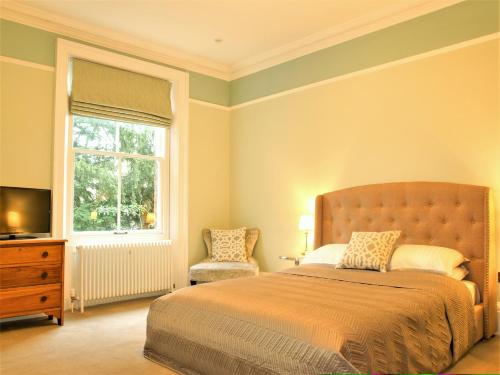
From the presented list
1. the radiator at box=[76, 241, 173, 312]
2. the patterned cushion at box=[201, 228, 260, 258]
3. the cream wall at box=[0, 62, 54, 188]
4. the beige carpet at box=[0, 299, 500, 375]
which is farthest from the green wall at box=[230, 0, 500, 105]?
the beige carpet at box=[0, 299, 500, 375]

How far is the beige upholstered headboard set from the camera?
3.34 m

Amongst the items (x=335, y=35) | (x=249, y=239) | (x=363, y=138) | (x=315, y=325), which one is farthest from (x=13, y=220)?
(x=335, y=35)

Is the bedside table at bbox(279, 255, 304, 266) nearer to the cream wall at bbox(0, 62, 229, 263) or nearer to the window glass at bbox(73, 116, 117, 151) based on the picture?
the window glass at bbox(73, 116, 117, 151)

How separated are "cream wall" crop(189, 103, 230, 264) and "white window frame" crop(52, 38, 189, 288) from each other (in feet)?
0.39

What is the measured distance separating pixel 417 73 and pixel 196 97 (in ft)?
8.66

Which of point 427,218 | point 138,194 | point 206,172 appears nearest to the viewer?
point 427,218

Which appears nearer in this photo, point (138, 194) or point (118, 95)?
point (118, 95)

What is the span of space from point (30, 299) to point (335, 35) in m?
3.82

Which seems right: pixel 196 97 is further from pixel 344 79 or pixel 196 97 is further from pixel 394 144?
pixel 394 144

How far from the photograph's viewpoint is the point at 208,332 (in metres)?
2.48

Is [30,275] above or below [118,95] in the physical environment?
below

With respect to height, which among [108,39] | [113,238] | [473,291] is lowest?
[473,291]

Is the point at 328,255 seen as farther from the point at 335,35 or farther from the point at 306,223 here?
the point at 335,35

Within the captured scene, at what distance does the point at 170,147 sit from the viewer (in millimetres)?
5246
